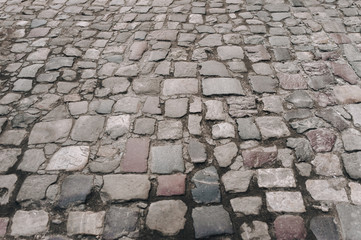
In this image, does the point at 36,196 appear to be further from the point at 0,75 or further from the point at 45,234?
the point at 0,75

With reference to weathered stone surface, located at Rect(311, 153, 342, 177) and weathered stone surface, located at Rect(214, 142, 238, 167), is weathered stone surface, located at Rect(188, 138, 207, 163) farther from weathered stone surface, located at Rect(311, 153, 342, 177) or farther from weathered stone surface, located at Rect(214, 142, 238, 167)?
weathered stone surface, located at Rect(311, 153, 342, 177)

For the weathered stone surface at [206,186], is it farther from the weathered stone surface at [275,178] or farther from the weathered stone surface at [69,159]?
the weathered stone surface at [69,159]

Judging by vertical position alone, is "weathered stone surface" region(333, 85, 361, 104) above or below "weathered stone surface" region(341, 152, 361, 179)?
above

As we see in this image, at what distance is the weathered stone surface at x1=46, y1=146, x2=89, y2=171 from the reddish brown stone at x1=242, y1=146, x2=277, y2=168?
56.5 inches

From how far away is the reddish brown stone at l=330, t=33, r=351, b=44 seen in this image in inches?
154

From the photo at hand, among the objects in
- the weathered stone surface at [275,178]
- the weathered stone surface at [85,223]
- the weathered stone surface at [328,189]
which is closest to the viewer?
the weathered stone surface at [85,223]

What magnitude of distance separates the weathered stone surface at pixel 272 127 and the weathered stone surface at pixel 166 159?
83 centimetres

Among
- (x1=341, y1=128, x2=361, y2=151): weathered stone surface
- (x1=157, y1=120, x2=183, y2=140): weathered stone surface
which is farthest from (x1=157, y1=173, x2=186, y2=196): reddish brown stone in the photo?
(x1=341, y1=128, x2=361, y2=151): weathered stone surface

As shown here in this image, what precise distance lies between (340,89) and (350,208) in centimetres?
152

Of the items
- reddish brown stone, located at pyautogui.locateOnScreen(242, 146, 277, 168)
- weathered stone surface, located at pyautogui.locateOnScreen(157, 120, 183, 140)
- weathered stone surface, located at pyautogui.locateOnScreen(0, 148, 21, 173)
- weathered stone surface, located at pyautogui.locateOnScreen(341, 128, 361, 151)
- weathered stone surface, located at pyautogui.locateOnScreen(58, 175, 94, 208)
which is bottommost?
weathered stone surface, located at pyautogui.locateOnScreen(341, 128, 361, 151)

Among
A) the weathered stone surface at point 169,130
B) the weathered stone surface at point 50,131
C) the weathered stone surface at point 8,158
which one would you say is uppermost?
the weathered stone surface at point 50,131

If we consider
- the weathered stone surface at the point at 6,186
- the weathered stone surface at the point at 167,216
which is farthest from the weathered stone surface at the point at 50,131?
the weathered stone surface at the point at 167,216

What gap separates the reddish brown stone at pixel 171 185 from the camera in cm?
233

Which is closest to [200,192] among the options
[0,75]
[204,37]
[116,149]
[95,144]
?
[116,149]
